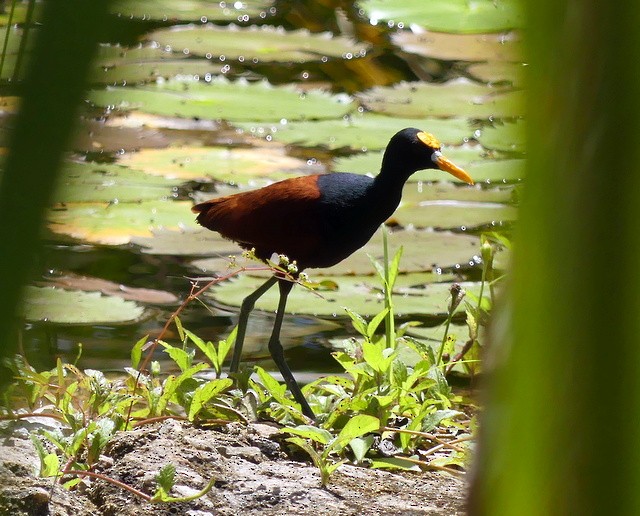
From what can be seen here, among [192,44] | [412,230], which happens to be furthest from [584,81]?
[192,44]

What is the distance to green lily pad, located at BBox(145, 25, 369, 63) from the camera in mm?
4422

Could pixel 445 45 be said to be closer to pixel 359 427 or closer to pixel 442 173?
pixel 442 173

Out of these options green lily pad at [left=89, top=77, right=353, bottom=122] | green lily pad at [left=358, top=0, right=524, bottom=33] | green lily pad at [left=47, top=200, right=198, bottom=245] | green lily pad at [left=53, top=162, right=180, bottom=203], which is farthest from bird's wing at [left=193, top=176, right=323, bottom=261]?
green lily pad at [left=358, top=0, right=524, bottom=33]

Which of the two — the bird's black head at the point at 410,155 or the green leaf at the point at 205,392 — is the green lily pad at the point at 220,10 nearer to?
the bird's black head at the point at 410,155

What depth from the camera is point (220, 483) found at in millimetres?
1401

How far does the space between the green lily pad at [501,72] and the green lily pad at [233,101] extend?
730 millimetres

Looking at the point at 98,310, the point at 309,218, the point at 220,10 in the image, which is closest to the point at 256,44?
the point at 220,10

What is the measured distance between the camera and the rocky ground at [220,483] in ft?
4.31

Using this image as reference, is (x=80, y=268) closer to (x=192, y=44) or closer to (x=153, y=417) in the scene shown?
(x=153, y=417)

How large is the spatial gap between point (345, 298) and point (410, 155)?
0.47 meters

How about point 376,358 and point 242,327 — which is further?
point 242,327

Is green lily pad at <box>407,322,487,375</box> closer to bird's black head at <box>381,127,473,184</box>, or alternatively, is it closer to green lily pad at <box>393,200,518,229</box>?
bird's black head at <box>381,127,473,184</box>

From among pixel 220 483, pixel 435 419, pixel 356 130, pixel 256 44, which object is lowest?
pixel 220 483

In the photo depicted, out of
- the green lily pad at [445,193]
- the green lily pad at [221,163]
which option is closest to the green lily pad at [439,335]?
the green lily pad at [445,193]
